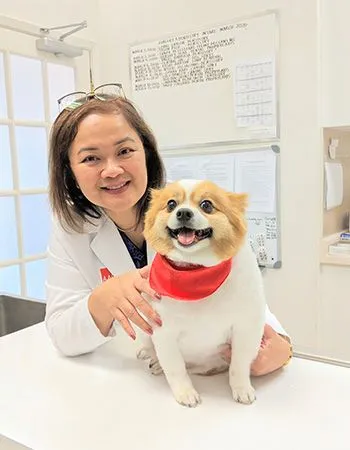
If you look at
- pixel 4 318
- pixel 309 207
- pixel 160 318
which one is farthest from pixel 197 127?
pixel 160 318

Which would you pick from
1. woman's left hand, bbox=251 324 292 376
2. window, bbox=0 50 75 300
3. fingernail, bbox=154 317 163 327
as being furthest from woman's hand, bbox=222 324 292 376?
window, bbox=0 50 75 300

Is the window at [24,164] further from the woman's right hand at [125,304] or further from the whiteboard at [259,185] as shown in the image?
the woman's right hand at [125,304]

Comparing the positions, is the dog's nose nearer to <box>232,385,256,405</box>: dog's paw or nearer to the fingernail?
the fingernail

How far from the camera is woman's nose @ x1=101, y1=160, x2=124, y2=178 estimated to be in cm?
83

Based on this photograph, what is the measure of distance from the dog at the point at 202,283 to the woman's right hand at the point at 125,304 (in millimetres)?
26

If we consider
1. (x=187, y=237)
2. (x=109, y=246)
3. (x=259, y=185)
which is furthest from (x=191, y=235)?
(x=259, y=185)

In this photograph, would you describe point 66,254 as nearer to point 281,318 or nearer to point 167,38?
point 281,318

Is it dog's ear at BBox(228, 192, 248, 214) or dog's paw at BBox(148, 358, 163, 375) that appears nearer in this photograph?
dog's ear at BBox(228, 192, 248, 214)

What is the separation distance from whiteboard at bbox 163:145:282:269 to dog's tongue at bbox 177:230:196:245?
1447mm

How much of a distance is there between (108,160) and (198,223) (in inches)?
13.5

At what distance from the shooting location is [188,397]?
0.65m

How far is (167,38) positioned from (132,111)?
147 cm

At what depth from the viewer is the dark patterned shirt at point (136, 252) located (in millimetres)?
1001

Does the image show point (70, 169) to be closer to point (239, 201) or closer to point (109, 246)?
point (109, 246)
